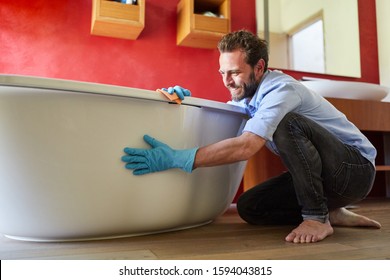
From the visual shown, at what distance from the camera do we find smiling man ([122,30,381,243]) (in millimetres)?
1132

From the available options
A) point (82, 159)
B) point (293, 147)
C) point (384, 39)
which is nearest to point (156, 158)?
point (82, 159)

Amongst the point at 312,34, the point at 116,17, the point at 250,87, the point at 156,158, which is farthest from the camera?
the point at 312,34

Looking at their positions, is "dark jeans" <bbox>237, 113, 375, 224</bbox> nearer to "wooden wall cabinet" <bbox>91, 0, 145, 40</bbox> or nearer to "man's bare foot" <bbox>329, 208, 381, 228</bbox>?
"man's bare foot" <bbox>329, 208, 381, 228</bbox>

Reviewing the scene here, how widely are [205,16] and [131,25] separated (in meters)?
0.37

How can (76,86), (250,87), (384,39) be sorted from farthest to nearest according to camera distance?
(384,39), (250,87), (76,86)

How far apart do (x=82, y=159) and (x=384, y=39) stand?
2.34 metres

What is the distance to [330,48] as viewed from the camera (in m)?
2.48

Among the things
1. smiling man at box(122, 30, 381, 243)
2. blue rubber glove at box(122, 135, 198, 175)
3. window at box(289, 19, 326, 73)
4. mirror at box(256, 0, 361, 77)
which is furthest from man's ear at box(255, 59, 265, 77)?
window at box(289, 19, 326, 73)

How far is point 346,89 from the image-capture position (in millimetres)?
2119

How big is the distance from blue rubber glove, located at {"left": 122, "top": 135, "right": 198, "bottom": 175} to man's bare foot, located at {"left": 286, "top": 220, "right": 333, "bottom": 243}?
35 centimetres

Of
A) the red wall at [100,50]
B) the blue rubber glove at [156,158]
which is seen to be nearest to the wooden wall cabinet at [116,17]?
the red wall at [100,50]

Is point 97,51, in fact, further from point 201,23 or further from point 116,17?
point 201,23

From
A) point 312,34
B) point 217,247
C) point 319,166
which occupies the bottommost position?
point 217,247

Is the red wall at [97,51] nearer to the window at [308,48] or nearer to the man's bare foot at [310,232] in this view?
the window at [308,48]
